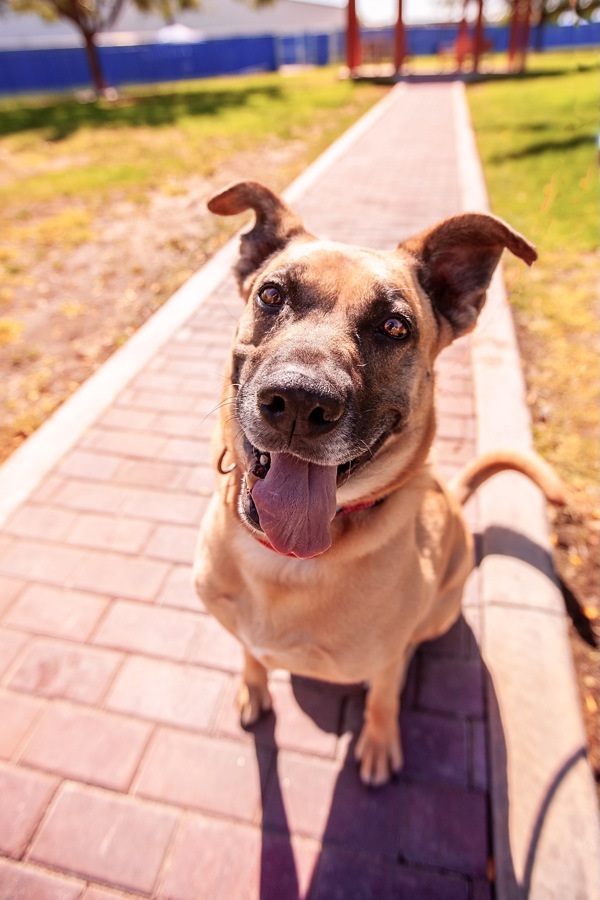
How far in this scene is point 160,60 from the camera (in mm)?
35656

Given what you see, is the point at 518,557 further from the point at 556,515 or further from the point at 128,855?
the point at 128,855

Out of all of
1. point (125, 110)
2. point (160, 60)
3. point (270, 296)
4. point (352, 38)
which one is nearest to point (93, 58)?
point (125, 110)

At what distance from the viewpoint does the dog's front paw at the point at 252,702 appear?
2.50 meters

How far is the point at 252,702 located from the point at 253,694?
1.4 inches

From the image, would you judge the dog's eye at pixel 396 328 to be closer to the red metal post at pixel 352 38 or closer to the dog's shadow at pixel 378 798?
the dog's shadow at pixel 378 798

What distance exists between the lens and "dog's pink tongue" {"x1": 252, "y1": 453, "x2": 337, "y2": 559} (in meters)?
1.81

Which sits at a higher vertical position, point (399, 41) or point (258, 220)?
point (399, 41)

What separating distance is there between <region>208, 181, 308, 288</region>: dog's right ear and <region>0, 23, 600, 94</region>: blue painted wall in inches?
1516

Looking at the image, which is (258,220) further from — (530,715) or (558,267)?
(558,267)

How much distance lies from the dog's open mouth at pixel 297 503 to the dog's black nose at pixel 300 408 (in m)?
0.21

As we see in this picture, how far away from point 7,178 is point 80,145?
134 inches

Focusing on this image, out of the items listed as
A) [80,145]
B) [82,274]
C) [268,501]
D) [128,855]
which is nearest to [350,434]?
[268,501]

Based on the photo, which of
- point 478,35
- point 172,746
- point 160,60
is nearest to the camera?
point 172,746

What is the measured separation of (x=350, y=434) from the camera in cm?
171
